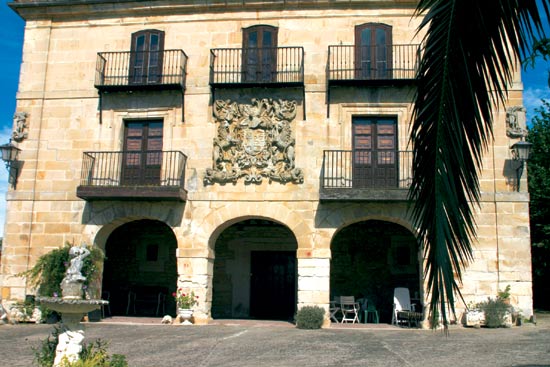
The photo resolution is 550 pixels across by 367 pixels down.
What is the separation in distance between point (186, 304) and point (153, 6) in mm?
7465

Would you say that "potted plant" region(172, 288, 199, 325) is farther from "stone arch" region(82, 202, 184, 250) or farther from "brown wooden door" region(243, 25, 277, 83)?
"brown wooden door" region(243, 25, 277, 83)

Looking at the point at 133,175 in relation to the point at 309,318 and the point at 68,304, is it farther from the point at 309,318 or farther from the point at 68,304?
the point at 68,304

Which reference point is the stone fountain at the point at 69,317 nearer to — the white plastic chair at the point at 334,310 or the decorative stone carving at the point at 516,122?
the white plastic chair at the point at 334,310

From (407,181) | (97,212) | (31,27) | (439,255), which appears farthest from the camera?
(31,27)

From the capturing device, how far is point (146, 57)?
48.0ft

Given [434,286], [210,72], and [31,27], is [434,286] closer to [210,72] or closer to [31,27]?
[210,72]

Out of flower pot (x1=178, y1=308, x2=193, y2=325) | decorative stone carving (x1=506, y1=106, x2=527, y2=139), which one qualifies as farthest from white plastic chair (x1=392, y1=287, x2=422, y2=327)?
flower pot (x1=178, y1=308, x2=193, y2=325)

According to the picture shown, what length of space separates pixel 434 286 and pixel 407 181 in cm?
979

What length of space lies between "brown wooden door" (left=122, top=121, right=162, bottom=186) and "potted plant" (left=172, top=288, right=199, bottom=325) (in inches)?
108

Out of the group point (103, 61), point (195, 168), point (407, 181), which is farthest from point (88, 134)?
point (407, 181)

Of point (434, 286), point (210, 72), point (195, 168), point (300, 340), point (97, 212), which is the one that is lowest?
point (300, 340)

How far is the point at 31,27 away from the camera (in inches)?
600

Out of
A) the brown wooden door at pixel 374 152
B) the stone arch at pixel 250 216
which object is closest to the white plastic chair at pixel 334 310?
the stone arch at pixel 250 216

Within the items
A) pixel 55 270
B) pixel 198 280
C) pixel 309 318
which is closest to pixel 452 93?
pixel 309 318
